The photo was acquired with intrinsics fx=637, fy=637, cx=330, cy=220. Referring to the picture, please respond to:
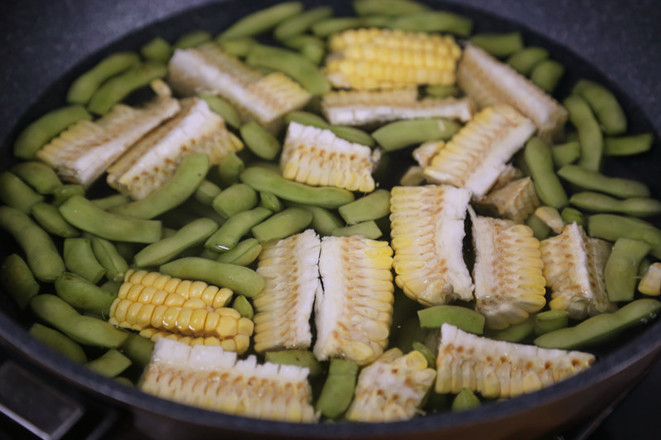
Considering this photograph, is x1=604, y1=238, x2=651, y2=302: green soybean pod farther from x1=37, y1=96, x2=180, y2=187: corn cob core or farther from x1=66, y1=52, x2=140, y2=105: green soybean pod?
x1=66, y1=52, x2=140, y2=105: green soybean pod

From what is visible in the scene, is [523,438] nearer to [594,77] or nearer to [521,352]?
[521,352]

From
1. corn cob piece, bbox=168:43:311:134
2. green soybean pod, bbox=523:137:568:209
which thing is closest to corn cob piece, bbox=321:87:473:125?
corn cob piece, bbox=168:43:311:134

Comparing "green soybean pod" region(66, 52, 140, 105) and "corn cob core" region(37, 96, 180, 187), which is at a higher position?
"green soybean pod" region(66, 52, 140, 105)

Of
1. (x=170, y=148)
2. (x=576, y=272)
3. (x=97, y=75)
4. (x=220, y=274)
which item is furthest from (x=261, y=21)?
(x=576, y=272)

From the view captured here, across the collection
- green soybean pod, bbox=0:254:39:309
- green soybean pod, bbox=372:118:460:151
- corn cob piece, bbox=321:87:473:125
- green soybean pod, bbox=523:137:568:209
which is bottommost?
green soybean pod, bbox=0:254:39:309

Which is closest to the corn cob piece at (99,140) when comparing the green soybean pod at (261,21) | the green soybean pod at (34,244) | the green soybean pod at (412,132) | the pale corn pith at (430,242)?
the green soybean pod at (34,244)
